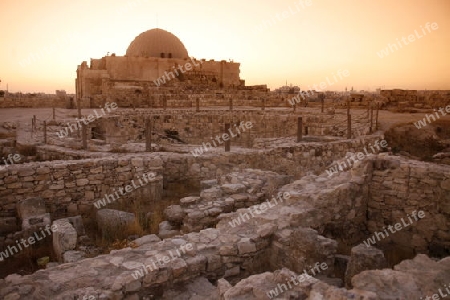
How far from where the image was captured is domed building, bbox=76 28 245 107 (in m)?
24.3

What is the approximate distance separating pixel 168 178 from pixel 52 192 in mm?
2964

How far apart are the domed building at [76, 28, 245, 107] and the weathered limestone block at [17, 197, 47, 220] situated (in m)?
17.6

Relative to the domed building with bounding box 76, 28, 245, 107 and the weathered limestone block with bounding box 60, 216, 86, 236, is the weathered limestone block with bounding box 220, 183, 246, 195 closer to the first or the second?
the weathered limestone block with bounding box 60, 216, 86, 236

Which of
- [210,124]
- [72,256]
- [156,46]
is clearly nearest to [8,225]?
[72,256]

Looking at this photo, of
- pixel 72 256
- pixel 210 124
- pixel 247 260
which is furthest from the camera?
pixel 210 124

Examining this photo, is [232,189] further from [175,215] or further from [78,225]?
[78,225]

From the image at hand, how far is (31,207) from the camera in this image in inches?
266

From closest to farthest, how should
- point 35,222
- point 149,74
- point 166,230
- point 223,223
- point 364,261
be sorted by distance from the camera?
point 364,261
point 223,223
point 166,230
point 35,222
point 149,74

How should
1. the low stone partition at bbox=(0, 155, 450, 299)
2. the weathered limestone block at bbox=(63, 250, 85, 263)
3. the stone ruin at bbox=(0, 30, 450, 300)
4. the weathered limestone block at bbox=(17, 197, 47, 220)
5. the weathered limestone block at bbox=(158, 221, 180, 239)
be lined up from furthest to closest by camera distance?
the weathered limestone block at bbox=(17, 197, 47, 220), the weathered limestone block at bbox=(158, 221, 180, 239), the weathered limestone block at bbox=(63, 250, 85, 263), the stone ruin at bbox=(0, 30, 450, 300), the low stone partition at bbox=(0, 155, 450, 299)

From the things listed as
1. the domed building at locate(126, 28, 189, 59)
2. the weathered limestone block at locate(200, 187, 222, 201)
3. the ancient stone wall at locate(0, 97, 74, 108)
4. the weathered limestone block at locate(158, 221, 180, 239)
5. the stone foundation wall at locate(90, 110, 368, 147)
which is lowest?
the weathered limestone block at locate(158, 221, 180, 239)

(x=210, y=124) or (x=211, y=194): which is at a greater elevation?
(x=210, y=124)

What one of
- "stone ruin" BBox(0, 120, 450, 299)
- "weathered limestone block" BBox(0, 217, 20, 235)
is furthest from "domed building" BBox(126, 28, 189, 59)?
"weathered limestone block" BBox(0, 217, 20, 235)

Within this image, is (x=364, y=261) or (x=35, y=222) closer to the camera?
(x=364, y=261)

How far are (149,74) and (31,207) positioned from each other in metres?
23.8
